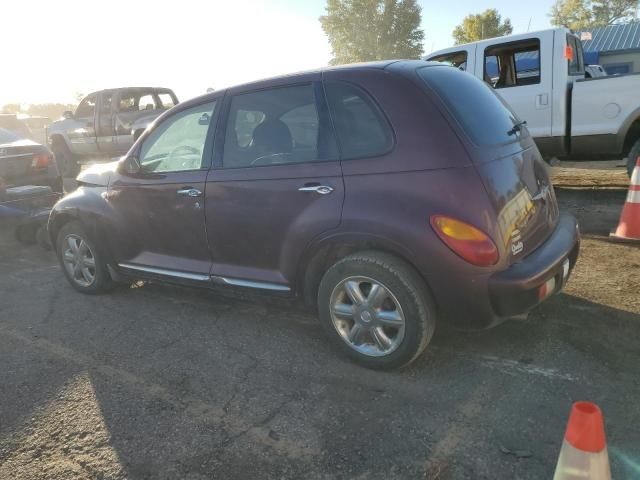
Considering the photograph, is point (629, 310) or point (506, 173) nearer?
point (506, 173)

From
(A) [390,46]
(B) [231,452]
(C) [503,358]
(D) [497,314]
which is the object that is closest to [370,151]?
(D) [497,314]

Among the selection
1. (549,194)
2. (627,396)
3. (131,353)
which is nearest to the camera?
(627,396)

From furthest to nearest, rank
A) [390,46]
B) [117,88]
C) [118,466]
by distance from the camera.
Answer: [390,46] < [117,88] < [118,466]

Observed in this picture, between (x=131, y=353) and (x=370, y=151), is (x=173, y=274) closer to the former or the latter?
(x=131, y=353)

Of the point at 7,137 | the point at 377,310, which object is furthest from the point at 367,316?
the point at 7,137

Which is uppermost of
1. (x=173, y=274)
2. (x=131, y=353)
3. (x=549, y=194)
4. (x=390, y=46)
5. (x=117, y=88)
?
(x=390, y=46)

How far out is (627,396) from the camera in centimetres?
264

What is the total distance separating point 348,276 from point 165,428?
4.15 feet

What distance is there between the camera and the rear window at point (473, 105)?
9.56 ft

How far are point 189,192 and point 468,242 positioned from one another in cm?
199

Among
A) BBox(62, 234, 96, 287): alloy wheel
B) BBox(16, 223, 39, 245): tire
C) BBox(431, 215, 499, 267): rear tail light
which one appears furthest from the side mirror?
BBox(16, 223, 39, 245): tire

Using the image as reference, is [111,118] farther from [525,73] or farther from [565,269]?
[565,269]

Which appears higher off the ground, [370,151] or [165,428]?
[370,151]

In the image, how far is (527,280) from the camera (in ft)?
8.87
